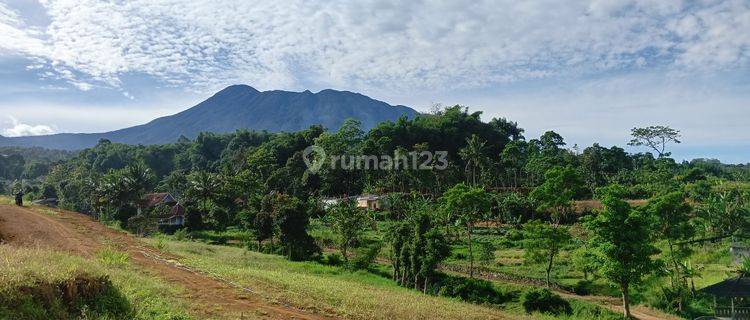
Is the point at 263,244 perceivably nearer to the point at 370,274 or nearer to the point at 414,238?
the point at 370,274

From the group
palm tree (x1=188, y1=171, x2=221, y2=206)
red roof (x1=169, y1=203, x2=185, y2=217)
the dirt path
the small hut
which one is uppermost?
palm tree (x1=188, y1=171, x2=221, y2=206)

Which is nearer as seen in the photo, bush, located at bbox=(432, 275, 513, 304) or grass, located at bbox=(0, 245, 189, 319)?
grass, located at bbox=(0, 245, 189, 319)

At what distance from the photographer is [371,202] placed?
192 feet

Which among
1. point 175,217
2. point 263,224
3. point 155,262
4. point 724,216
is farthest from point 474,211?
point 175,217

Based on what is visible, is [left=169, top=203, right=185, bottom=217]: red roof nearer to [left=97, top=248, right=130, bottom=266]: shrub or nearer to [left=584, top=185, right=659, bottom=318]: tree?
[left=97, top=248, right=130, bottom=266]: shrub

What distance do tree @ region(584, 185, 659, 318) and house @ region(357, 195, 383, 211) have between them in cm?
3725

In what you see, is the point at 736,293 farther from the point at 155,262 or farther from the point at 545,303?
the point at 155,262

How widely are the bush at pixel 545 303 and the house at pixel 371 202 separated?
3340cm

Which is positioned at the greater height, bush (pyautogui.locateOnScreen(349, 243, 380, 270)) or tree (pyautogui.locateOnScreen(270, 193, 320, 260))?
tree (pyautogui.locateOnScreen(270, 193, 320, 260))

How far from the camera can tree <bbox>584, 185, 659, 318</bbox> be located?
2011cm

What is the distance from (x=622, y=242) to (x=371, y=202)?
39.8 metres

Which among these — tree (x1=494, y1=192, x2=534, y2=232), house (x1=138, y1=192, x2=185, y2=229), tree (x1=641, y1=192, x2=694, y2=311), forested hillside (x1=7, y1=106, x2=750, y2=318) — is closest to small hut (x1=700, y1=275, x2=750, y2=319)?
forested hillside (x1=7, y1=106, x2=750, y2=318)

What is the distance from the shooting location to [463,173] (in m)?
65.5

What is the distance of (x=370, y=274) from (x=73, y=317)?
22.0 metres
